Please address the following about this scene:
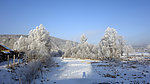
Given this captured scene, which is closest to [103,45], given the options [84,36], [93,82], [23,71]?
[84,36]

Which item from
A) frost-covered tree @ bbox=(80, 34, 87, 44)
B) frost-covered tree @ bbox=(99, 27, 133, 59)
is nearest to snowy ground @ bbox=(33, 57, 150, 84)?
frost-covered tree @ bbox=(99, 27, 133, 59)

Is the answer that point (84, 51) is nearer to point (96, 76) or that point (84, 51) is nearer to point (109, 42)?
point (109, 42)

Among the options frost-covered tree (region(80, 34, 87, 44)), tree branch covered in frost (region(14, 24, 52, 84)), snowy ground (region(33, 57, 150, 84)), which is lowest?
snowy ground (region(33, 57, 150, 84))

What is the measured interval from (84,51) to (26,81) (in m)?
38.8

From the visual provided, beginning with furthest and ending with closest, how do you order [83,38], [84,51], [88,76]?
[83,38] < [84,51] < [88,76]

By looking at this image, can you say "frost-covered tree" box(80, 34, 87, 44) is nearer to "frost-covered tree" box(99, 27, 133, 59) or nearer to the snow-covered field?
"frost-covered tree" box(99, 27, 133, 59)

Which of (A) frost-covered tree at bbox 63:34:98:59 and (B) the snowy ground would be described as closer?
(B) the snowy ground

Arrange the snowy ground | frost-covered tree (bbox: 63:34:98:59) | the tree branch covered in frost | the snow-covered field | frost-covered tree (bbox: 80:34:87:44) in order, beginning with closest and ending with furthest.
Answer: the tree branch covered in frost < the snow-covered field < the snowy ground < frost-covered tree (bbox: 63:34:98:59) < frost-covered tree (bbox: 80:34:87:44)

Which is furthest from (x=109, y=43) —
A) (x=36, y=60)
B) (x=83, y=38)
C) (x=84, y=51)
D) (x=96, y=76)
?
(x=36, y=60)

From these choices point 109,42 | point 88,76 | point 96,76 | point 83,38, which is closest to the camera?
point 96,76

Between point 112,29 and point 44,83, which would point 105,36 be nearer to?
point 112,29

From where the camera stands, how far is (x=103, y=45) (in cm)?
4156

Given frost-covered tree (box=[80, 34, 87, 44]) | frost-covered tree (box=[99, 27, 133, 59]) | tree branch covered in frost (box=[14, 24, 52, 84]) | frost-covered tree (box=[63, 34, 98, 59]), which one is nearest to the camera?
tree branch covered in frost (box=[14, 24, 52, 84])

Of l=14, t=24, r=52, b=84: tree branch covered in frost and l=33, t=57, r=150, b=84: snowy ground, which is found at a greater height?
l=14, t=24, r=52, b=84: tree branch covered in frost
